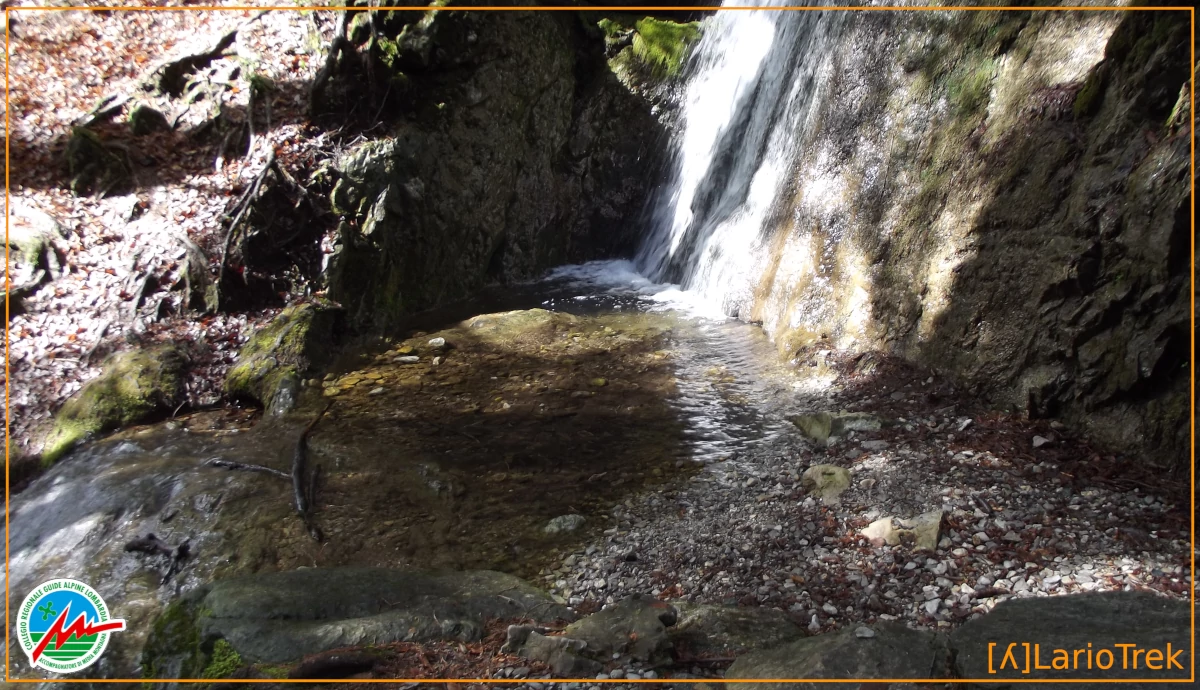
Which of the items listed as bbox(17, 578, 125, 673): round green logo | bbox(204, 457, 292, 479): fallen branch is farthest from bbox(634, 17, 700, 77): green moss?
bbox(17, 578, 125, 673): round green logo

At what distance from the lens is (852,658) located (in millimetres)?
2648

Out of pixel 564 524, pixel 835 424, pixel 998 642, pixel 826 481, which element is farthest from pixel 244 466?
pixel 998 642

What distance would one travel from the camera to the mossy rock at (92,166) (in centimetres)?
845

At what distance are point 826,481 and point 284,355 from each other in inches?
217

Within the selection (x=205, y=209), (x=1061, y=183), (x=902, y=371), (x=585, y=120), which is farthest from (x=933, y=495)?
(x=585, y=120)

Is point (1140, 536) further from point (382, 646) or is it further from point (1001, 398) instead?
point (382, 646)

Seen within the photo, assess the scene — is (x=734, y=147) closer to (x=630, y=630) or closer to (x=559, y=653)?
(x=630, y=630)

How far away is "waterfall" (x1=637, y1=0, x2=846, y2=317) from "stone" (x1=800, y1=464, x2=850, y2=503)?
4.12 m

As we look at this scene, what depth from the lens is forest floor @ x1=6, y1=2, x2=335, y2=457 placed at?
697 centimetres

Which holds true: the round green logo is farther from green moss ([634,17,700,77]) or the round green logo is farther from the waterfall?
green moss ([634,17,700,77])

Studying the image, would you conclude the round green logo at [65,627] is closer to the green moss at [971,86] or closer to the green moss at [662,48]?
the green moss at [971,86]

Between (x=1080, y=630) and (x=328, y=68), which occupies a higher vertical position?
(x=328, y=68)

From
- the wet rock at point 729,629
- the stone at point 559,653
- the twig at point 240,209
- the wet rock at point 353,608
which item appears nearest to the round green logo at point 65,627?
the wet rock at point 353,608

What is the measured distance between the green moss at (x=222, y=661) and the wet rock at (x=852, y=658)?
2078 mm
